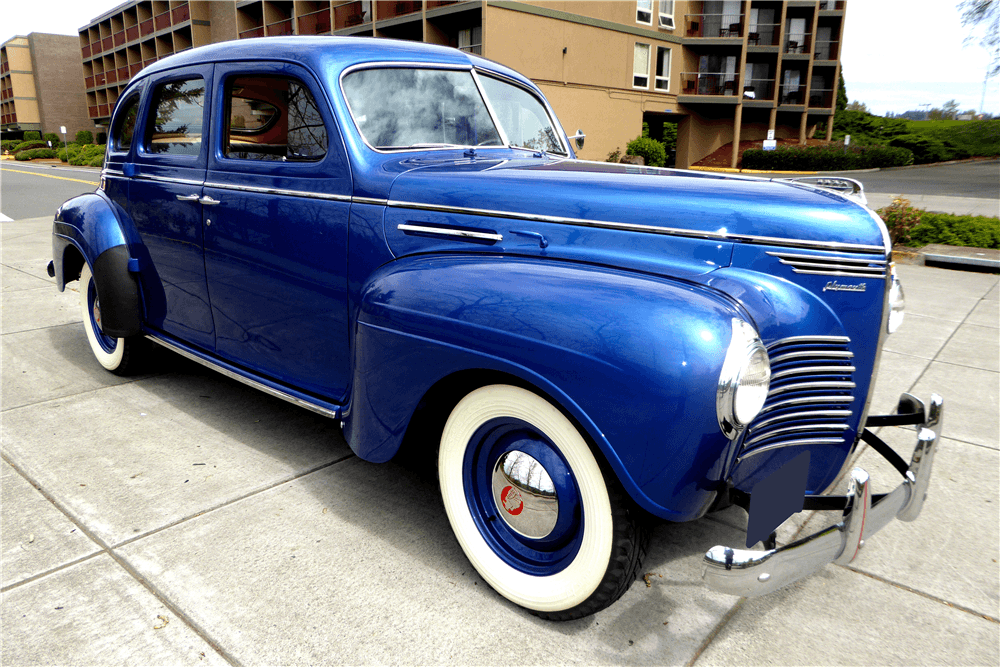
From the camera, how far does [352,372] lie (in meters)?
2.67

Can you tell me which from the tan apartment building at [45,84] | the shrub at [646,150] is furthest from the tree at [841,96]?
the tan apartment building at [45,84]

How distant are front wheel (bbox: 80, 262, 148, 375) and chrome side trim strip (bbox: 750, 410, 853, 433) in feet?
11.7

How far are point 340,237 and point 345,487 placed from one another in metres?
1.11

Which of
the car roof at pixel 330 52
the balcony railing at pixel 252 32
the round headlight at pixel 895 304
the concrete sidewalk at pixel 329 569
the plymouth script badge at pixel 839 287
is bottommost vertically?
the concrete sidewalk at pixel 329 569

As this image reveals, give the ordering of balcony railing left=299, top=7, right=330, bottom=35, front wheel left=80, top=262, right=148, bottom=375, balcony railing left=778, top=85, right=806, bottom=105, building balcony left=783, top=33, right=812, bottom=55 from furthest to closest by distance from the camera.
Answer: balcony railing left=778, top=85, right=806, bottom=105
building balcony left=783, top=33, right=812, bottom=55
balcony railing left=299, top=7, right=330, bottom=35
front wheel left=80, top=262, right=148, bottom=375

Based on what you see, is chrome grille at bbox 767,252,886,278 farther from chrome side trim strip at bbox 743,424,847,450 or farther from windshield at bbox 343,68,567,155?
windshield at bbox 343,68,567,155

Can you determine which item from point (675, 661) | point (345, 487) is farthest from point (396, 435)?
point (675, 661)

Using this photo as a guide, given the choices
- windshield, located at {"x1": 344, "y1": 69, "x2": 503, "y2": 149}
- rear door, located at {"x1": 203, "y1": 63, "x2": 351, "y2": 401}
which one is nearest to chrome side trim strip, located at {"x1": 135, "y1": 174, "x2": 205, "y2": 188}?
rear door, located at {"x1": 203, "y1": 63, "x2": 351, "y2": 401}

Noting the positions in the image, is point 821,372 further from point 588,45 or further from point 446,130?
point 588,45

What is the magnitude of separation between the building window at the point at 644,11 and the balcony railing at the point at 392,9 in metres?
8.71

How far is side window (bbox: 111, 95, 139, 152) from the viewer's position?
391 centimetres

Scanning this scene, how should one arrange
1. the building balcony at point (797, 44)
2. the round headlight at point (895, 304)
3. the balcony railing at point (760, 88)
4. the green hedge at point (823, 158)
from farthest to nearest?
the building balcony at point (797, 44), the balcony railing at point (760, 88), the green hedge at point (823, 158), the round headlight at point (895, 304)

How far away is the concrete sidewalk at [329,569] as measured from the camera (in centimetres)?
207

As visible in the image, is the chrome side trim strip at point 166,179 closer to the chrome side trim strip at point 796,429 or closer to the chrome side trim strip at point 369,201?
the chrome side trim strip at point 369,201
